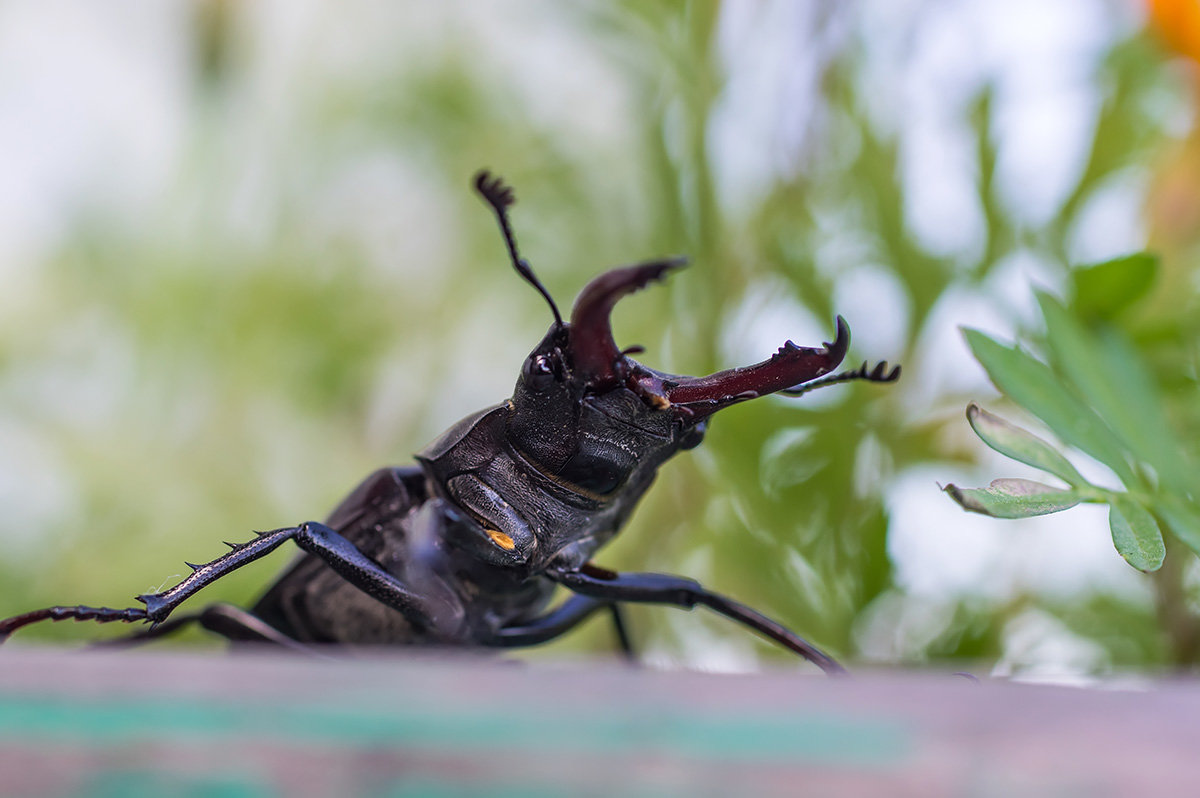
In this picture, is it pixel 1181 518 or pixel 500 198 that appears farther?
pixel 500 198

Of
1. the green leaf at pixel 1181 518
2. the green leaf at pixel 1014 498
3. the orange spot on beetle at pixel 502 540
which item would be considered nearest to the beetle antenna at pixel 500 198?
the orange spot on beetle at pixel 502 540

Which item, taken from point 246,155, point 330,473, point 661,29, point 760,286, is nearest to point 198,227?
point 246,155

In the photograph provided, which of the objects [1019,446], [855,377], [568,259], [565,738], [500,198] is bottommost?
[565,738]

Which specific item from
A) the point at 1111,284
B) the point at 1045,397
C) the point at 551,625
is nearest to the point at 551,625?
the point at 551,625

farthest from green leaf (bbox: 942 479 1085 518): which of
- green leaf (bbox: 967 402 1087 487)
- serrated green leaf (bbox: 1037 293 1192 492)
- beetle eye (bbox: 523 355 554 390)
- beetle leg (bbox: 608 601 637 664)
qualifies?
beetle leg (bbox: 608 601 637 664)

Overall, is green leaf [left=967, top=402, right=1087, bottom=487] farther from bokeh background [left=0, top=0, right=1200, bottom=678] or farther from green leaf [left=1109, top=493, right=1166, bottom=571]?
bokeh background [left=0, top=0, right=1200, bottom=678]

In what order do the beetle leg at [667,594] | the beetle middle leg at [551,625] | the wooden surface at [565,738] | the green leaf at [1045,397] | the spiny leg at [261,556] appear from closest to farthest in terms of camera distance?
the wooden surface at [565,738] < the green leaf at [1045,397] < the spiny leg at [261,556] < the beetle leg at [667,594] < the beetle middle leg at [551,625]

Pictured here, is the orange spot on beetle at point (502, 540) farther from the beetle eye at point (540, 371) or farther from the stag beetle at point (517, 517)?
the beetle eye at point (540, 371)

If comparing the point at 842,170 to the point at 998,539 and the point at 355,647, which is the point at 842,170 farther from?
the point at 355,647

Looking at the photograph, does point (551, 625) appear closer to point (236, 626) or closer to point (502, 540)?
point (502, 540)
